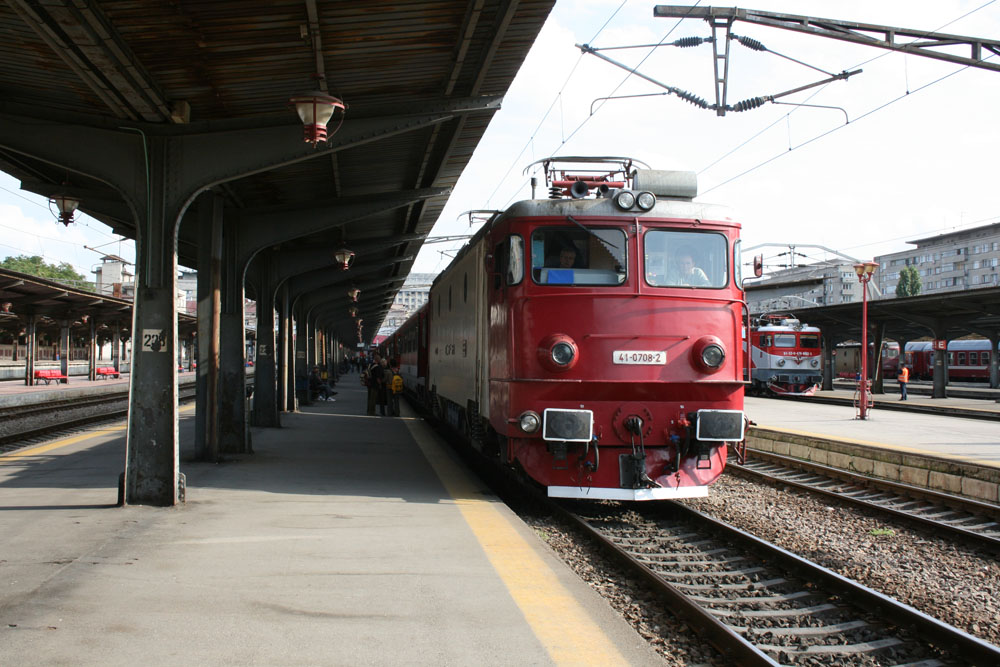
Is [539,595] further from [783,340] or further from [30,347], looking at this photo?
[30,347]

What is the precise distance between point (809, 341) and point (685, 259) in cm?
2557

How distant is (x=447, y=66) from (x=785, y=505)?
6.32m

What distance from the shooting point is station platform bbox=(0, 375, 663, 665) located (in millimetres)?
4129

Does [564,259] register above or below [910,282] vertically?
below

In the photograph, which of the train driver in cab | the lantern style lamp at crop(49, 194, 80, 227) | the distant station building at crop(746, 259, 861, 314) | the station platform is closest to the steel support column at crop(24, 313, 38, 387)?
the lantern style lamp at crop(49, 194, 80, 227)

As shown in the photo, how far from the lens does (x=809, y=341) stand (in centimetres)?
3186

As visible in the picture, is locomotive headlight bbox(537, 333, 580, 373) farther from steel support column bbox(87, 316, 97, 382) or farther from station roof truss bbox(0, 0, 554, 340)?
steel support column bbox(87, 316, 97, 382)

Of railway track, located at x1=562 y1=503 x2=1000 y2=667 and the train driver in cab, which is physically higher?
the train driver in cab

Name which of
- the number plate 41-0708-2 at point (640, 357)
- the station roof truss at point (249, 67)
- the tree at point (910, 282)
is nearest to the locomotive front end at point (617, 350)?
the number plate 41-0708-2 at point (640, 357)

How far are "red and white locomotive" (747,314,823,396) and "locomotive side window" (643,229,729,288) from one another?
24.2 meters

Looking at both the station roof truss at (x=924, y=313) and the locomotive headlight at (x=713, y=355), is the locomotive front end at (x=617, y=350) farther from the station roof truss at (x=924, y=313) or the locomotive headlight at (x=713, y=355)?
the station roof truss at (x=924, y=313)

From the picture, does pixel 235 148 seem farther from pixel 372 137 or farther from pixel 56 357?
pixel 56 357

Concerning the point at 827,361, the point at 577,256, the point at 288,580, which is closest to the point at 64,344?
the point at 827,361

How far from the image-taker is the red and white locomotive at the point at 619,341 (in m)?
7.92
